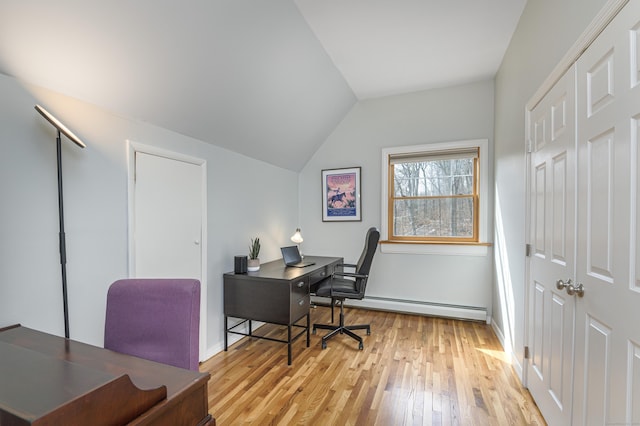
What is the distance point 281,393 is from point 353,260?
2108mm

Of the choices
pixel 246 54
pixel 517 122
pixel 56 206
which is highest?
pixel 246 54

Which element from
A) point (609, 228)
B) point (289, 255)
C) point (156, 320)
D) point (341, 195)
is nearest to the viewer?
point (609, 228)

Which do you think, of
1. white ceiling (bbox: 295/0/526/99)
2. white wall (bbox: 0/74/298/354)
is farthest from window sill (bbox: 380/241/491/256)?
white wall (bbox: 0/74/298/354)

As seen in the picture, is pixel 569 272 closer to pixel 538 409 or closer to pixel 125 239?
pixel 538 409

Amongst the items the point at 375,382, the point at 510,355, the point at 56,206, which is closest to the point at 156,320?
the point at 56,206

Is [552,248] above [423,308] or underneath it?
above

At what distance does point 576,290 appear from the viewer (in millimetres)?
1345

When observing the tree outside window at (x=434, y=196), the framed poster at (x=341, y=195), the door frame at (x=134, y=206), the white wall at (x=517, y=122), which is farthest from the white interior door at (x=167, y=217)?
the white wall at (x=517, y=122)

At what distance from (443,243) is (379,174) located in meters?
1.18

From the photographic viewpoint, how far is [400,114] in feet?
12.0

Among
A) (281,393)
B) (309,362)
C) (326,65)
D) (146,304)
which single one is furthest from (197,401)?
(326,65)

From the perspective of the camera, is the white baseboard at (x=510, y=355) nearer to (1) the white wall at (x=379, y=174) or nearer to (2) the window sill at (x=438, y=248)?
(1) the white wall at (x=379, y=174)

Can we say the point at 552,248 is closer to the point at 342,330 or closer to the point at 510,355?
the point at 510,355

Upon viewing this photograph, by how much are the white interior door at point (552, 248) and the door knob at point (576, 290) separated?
0.18 feet
